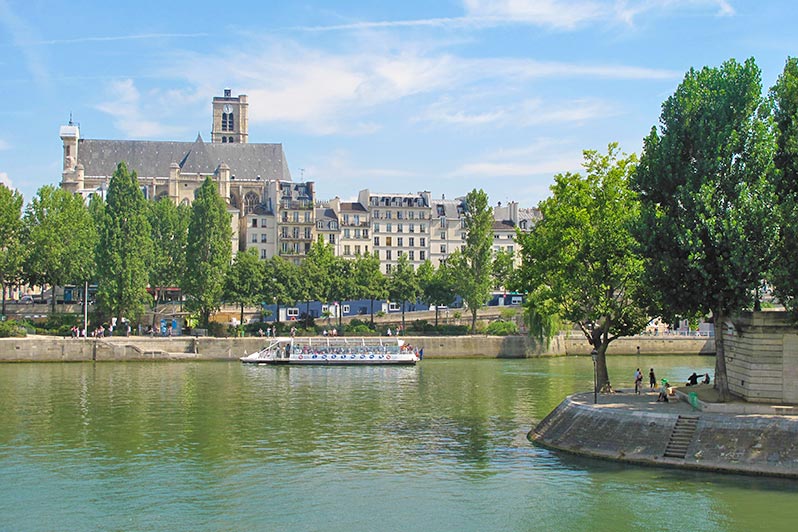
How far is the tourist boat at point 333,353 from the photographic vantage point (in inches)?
3733

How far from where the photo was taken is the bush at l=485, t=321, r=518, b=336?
109 meters

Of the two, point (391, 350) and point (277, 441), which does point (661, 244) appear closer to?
point (277, 441)

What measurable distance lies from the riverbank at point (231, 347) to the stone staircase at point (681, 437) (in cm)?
6521

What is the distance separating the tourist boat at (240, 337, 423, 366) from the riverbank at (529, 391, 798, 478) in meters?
53.3

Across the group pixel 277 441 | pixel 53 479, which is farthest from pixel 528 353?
pixel 53 479

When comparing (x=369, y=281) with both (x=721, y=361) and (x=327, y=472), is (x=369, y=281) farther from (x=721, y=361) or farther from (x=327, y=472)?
(x=327, y=472)

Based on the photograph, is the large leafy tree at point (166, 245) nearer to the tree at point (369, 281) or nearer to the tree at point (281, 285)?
the tree at point (281, 285)

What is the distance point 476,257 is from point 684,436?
3014 inches

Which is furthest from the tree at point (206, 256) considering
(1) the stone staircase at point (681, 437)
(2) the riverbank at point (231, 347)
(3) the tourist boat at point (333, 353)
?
(1) the stone staircase at point (681, 437)

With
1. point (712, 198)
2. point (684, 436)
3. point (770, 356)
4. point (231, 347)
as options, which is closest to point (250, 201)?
point (231, 347)

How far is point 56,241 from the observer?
4427 inches

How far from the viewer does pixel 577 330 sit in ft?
363

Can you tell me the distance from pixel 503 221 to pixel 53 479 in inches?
5082

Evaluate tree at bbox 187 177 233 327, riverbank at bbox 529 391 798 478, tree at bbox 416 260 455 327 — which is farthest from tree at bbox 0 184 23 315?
riverbank at bbox 529 391 798 478
